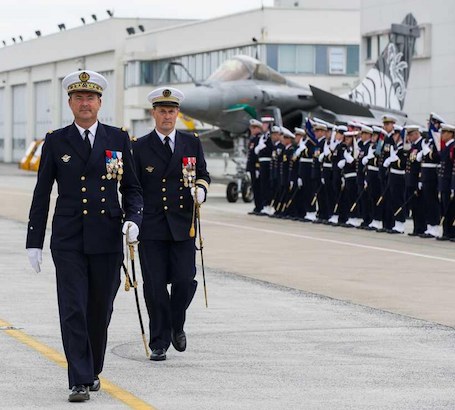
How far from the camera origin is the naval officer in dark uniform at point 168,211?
9516mm

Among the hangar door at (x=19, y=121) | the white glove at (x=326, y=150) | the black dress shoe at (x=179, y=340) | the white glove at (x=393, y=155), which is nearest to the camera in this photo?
the black dress shoe at (x=179, y=340)

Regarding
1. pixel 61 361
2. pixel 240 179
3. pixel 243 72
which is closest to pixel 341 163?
pixel 240 179

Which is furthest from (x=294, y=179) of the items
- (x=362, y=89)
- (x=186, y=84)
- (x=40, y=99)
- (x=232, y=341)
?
(x=40, y=99)

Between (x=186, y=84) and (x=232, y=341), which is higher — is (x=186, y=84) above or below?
above

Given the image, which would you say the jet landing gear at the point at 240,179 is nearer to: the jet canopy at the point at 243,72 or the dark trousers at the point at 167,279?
the jet canopy at the point at 243,72

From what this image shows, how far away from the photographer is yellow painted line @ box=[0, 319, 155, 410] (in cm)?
768

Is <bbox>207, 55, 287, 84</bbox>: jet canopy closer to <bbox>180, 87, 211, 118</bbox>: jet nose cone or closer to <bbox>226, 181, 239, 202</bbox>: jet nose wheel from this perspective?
<bbox>180, 87, 211, 118</bbox>: jet nose cone

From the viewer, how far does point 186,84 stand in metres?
67.6

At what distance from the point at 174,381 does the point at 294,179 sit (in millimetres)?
19434

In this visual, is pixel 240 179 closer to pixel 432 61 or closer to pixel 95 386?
pixel 432 61

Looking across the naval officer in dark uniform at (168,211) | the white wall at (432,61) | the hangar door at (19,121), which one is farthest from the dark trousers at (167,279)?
the hangar door at (19,121)

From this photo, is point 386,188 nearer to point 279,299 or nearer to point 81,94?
point 279,299

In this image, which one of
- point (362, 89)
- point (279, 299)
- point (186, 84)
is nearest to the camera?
point (279, 299)

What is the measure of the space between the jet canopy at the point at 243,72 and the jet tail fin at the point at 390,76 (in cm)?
420
